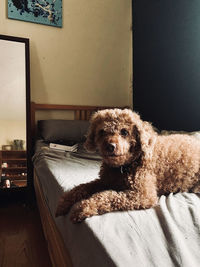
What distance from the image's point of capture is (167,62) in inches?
83.4

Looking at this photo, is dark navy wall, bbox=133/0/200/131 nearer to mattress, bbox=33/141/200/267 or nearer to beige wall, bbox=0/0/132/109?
beige wall, bbox=0/0/132/109

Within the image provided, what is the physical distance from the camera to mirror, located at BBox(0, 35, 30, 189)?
2104 millimetres

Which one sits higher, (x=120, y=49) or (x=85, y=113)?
(x=120, y=49)

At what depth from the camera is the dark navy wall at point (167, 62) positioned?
70.4 inches

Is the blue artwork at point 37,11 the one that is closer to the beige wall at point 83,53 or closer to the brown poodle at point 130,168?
the beige wall at point 83,53

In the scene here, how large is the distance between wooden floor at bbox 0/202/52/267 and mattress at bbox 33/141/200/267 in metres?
0.64

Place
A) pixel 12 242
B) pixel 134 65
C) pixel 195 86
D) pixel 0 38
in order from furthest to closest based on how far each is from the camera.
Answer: pixel 134 65, pixel 0 38, pixel 195 86, pixel 12 242

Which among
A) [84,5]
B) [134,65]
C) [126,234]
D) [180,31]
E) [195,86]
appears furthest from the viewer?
[134,65]

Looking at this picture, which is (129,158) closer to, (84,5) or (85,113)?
(85,113)

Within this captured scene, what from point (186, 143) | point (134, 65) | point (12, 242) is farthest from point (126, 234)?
point (134, 65)

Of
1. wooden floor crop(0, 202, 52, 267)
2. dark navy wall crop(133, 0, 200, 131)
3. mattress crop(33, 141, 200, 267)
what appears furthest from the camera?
dark navy wall crop(133, 0, 200, 131)

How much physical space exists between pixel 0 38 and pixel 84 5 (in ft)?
3.87

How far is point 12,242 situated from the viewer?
1.41 metres

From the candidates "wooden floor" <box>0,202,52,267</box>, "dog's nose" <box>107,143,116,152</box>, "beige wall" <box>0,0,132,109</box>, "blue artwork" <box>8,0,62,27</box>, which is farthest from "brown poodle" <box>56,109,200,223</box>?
"blue artwork" <box>8,0,62,27</box>
